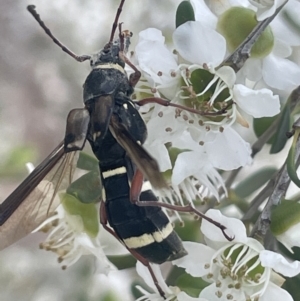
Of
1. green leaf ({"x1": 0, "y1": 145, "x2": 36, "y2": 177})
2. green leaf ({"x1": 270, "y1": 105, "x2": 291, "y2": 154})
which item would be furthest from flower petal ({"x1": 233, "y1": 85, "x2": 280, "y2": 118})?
green leaf ({"x1": 0, "y1": 145, "x2": 36, "y2": 177})

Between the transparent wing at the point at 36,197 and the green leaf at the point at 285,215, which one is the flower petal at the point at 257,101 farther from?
the transparent wing at the point at 36,197

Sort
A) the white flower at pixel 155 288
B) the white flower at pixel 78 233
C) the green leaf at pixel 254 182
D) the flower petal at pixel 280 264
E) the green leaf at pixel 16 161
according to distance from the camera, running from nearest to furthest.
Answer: the flower petal at pixel 280 264
the white flower at pixel 155 288
the white flower at pixel 78 233
the green leaf at pixel 254 182
the green leaf at pixel 16 161

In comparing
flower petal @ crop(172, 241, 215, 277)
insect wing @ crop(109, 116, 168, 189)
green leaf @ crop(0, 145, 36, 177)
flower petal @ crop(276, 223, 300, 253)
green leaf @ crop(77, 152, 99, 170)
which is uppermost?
insect wing @ crop(109, 116, 168, 189)

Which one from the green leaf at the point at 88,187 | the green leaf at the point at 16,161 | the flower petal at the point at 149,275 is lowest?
the green leaf at the point at 16,161

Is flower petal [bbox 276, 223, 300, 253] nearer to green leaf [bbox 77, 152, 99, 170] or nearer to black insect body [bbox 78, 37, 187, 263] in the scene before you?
black insect body [bbox 78, 37, 187, 263]

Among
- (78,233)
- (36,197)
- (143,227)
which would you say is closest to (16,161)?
(78,233)

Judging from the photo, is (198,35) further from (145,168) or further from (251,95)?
(145,168)

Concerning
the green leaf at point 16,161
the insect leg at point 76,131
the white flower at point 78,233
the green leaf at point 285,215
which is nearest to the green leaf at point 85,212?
the white flower at point 78,233
